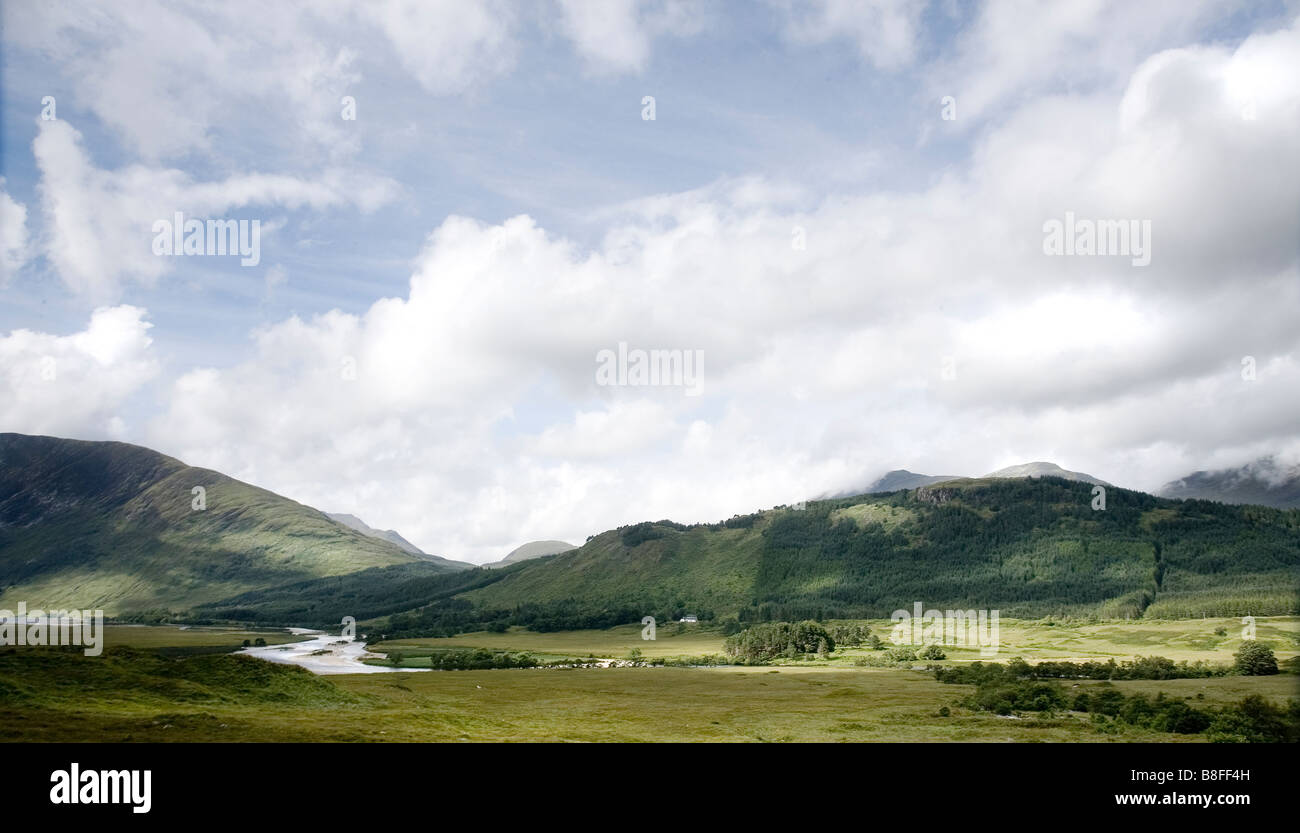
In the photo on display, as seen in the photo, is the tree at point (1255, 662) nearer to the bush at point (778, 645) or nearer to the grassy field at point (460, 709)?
the grassy field at point (460, 709)

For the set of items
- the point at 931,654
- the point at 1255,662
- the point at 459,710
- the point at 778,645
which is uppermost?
the point at 459,710

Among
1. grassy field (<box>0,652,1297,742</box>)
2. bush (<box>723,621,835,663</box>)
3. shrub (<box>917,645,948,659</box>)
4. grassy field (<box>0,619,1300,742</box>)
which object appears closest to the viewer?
grassy field (<box>0,652,1297,742</box>)

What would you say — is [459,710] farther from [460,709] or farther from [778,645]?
[778,645]

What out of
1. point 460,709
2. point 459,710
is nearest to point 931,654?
point 460,709

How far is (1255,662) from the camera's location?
400ft

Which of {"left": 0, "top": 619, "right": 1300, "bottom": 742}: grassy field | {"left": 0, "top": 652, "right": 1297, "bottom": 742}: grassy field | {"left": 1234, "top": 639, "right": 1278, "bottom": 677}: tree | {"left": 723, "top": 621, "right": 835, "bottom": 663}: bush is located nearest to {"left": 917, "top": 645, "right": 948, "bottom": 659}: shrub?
{"left": 723, "top": 621, "right": 835, "bottom": 663}: bush

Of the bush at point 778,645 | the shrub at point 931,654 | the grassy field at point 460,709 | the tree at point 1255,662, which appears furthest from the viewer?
the bush at point 778,645

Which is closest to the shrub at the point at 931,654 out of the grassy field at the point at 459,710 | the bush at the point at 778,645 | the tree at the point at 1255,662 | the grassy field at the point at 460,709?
the bush at the point at 778,645

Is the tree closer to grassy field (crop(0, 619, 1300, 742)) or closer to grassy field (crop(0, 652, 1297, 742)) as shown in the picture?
grassy field (crop(0, 652, 1297, 742))

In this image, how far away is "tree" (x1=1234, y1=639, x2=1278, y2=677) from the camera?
12075 cm

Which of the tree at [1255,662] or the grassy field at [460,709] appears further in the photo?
the tree at [1255,662]

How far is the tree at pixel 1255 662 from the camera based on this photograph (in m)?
121
